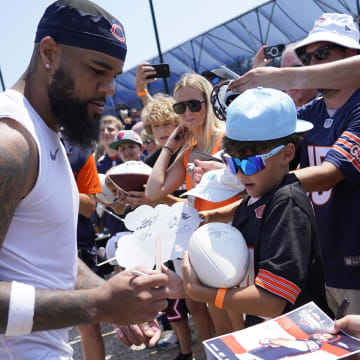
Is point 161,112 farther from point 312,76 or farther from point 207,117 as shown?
point 312,76

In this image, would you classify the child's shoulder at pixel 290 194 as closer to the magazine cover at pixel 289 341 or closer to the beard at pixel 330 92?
the magazine cover at pixel 289 341

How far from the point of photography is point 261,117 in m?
2.01

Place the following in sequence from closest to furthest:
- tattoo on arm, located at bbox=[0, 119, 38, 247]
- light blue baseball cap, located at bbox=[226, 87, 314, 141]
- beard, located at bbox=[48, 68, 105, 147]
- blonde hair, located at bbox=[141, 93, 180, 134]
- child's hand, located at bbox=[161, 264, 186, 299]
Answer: tattoo on arm, located at bbox=[0, 119, 38, 247] < beard, located at bbox=[48, 68, 105, 147] < light blue baseball cap, located at bbox=[226, 87, 314, 141] < child's hand, located at bbox=[161, 264, 186, 299] < blonde hair, located at bbox=[141, 93, 180, 134]

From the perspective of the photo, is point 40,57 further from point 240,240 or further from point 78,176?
point 78,176

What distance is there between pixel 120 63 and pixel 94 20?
18cm

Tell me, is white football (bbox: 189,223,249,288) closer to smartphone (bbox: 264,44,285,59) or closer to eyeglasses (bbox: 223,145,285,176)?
eyeglasses (bbox: 223,145,285,176)

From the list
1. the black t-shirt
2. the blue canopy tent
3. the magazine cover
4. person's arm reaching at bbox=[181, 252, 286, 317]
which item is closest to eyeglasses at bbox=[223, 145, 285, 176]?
the black t-shirt

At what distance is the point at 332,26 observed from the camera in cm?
259

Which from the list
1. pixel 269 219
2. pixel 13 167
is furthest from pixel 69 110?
pixel 269 219

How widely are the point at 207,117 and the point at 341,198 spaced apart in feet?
4.18

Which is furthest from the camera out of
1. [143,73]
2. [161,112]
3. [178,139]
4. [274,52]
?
[143,73]

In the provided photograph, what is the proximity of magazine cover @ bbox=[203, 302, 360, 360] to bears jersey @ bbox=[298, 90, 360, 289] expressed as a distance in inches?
39.7

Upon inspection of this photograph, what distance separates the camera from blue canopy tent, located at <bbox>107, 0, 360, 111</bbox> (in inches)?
479

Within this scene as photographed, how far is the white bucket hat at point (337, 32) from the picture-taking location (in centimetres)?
253
